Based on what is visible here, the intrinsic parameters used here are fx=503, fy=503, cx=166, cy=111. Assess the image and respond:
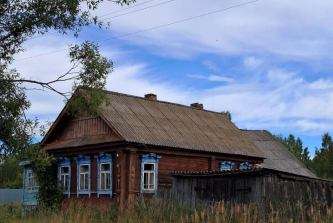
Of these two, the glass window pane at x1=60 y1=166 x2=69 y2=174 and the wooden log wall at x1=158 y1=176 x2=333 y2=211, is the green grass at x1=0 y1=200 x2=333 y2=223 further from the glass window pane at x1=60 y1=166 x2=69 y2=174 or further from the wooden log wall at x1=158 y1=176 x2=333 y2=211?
the glass window pane at x1=60 y1=166 x2=69 y2=174

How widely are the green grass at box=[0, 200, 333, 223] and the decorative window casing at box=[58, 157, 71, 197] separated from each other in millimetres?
7189

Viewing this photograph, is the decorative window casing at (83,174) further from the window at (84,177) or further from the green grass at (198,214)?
the green grass at (198,214)

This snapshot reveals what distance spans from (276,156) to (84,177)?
14236 mm

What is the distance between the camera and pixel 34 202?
2584cm

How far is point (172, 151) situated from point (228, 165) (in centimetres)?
389

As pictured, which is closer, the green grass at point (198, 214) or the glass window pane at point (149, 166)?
the green grass at point (198, 214)

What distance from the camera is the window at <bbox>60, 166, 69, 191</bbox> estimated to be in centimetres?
2386

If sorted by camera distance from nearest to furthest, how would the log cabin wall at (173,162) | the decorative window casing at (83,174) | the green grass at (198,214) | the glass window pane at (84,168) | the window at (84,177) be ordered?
the green grass at (198,214) → the log cabin wall at (173,162) → the decorative window casing at (83,174) → the window at (84,177) → the glass window pane at (84,168)

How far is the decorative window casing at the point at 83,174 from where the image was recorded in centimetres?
2245

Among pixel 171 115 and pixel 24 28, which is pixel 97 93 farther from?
pixel 171 115

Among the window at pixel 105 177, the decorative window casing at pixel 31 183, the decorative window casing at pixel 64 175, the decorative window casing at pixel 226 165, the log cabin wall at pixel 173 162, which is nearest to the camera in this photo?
the log cabin wall at pixel 173 162

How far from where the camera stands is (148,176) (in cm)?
2147

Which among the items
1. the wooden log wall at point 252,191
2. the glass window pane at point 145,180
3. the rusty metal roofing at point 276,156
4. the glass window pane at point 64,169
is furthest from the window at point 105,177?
the rusty metal roofing at point 276,156

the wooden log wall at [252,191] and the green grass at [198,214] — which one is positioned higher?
the wooden log wall at [252,191]
